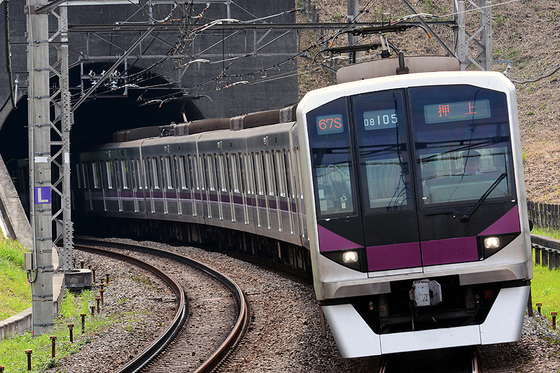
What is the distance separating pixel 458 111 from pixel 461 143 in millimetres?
294

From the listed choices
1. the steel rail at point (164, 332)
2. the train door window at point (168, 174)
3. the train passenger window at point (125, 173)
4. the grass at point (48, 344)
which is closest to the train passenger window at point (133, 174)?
the train passenger window at point (125, 173)

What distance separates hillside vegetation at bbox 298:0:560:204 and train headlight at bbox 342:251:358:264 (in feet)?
74.9

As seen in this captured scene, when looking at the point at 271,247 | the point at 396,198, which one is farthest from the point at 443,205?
the point at 271,247

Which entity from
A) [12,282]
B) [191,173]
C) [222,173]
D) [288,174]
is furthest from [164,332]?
[191,173]

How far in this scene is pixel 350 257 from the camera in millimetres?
7910

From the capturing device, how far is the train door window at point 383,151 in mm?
7961

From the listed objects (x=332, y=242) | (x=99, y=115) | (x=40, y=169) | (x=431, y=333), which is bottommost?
(x=431, y=333)

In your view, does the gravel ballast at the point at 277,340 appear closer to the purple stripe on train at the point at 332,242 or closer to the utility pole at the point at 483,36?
the purple stripe on train at the point at 332,242

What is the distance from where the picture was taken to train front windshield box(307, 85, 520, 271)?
25.7ft

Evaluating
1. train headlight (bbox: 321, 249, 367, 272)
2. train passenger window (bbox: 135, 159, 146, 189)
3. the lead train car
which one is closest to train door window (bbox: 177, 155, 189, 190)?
train passenger window (bbox: 135, 159, 146, 189)

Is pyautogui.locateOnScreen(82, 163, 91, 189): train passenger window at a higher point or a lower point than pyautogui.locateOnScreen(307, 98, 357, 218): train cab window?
higher

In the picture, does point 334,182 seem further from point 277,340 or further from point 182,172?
point 182,172

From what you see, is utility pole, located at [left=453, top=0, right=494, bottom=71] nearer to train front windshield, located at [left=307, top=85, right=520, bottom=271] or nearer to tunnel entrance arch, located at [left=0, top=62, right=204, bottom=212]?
train front windshield, located at [left=307, top=85, right=520, bottom=271]

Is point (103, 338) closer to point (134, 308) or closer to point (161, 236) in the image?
point (134, 308)
